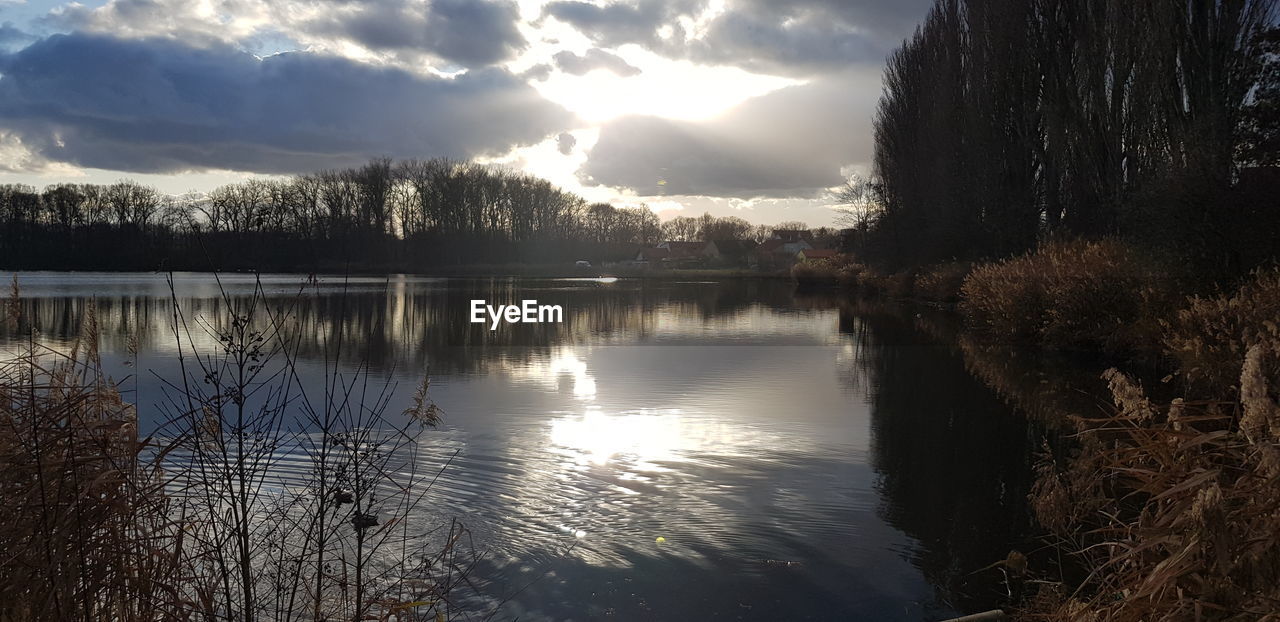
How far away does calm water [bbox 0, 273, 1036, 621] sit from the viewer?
484 cm

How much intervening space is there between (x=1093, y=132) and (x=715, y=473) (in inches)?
709

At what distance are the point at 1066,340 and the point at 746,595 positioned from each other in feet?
42.3

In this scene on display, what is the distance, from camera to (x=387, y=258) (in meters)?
72.7

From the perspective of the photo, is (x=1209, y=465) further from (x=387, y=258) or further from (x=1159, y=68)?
(x=387, y=258)

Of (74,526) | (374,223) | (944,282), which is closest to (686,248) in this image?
(374,223)

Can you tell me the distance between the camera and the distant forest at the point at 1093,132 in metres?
13.4

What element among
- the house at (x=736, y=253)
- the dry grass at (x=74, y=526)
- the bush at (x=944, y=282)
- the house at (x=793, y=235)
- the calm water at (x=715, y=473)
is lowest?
the calm water at (x=715, y=473)

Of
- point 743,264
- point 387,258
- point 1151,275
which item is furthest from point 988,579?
point 743,264

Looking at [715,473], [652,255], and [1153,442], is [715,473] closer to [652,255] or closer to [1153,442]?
[1153,442]

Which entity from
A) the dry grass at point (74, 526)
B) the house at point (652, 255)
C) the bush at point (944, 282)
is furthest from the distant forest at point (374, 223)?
the dry grass at point (74, 526)

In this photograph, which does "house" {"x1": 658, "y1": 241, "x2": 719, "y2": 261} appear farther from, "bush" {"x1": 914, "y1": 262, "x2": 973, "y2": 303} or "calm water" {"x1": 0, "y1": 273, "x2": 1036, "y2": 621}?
"calm water" {"x1": 0, "y1": 273, "x2": 1036, "y2": 621}

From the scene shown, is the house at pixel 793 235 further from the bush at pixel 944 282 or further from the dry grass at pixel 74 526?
the dry grass at pixel 74 526

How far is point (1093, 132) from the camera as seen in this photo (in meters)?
20.8

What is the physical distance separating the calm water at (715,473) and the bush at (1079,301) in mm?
1741
